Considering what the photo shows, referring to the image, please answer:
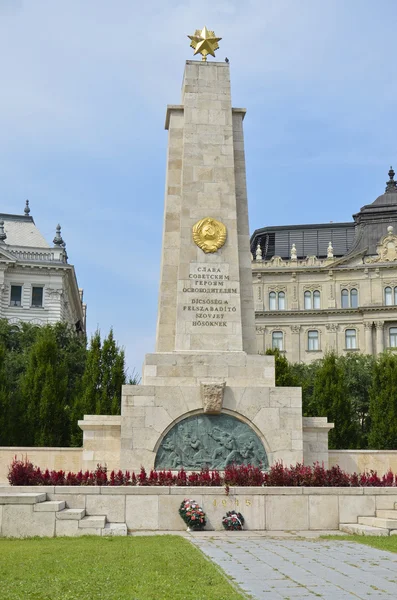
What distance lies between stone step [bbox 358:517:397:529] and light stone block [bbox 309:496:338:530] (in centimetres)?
60

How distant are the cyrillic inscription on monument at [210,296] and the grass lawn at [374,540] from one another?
8918 mm

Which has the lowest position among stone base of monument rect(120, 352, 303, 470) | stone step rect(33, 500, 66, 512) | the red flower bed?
stone step rect(33, 500, 66, 512)

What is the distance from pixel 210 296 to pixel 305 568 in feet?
43.4

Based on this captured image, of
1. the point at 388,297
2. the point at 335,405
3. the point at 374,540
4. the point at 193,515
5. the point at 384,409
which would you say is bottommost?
the point at 374,540

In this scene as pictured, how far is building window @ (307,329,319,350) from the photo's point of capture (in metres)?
83.2

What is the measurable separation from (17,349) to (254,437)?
33291 mm

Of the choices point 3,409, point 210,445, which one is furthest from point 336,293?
point 210,445

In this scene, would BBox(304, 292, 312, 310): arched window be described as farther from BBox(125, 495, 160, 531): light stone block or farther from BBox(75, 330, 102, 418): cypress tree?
BBox(125, 495, 160, 531): light stone block

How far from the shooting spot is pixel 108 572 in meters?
11.3

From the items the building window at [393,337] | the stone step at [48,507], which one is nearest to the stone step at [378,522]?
the stone step at [48,507]

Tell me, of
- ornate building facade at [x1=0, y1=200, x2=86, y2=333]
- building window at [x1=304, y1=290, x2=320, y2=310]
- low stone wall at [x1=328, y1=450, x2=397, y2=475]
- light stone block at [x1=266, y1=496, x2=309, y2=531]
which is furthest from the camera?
building window at [x1=304, y1=290, x2=320, y2=310]

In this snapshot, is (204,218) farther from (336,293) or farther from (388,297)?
(336,293)

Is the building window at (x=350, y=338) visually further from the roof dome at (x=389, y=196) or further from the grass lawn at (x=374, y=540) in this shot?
the grass lawn at (x=374, y=540)

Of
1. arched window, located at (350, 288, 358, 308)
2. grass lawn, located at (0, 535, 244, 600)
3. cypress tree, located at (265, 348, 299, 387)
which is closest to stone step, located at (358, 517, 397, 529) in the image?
grass lawn, located at (0, 535, 244, 600)
